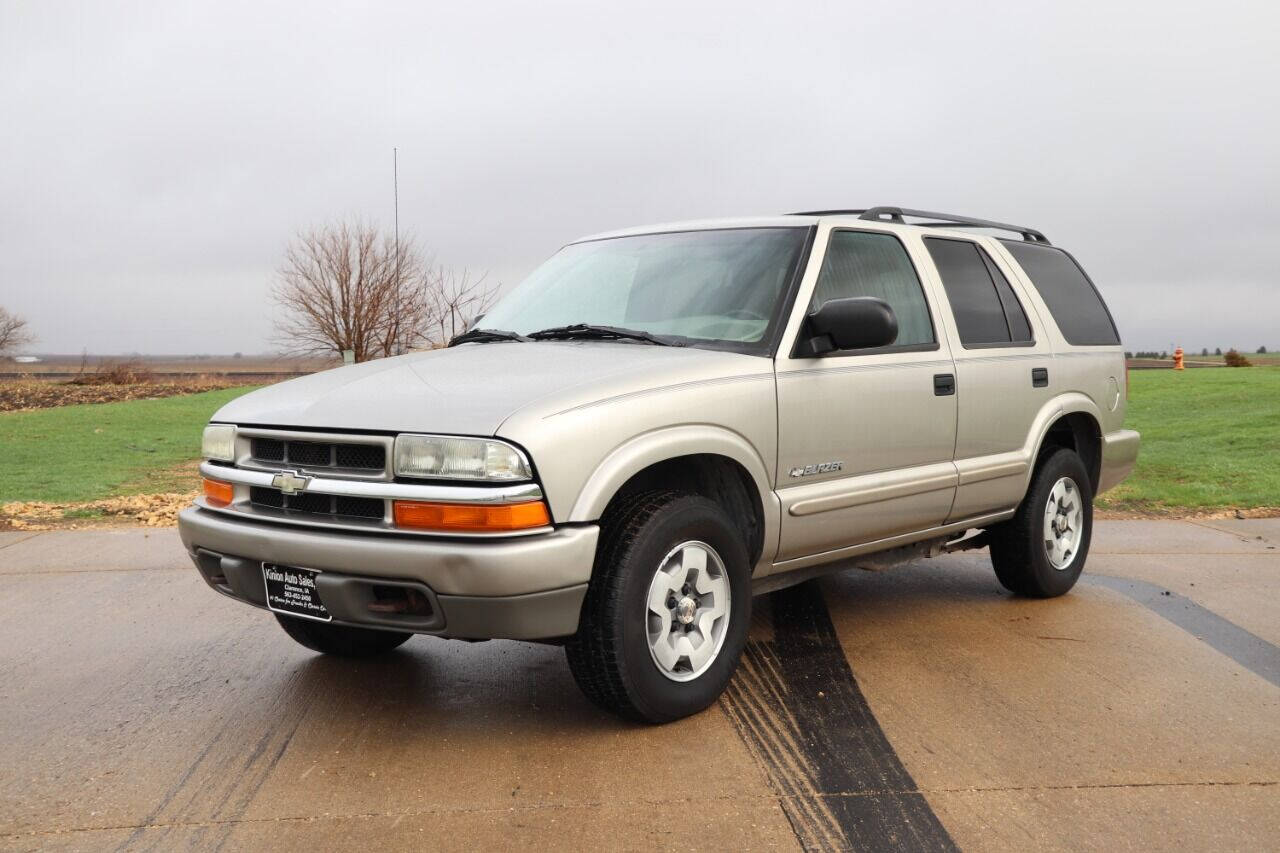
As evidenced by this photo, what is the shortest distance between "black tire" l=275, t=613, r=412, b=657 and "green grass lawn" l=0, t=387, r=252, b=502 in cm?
674

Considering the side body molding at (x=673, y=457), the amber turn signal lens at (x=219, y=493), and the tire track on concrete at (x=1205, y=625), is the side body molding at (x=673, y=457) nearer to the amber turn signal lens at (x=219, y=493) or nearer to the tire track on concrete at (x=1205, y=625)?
the amber turn signal lens at (x=219, y=493)

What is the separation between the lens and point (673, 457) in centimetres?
429

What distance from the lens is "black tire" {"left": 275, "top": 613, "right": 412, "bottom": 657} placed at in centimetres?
511

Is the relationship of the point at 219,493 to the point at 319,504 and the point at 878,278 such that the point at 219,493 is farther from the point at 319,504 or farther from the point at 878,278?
the point at 878,278

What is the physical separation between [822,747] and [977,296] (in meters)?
2.82

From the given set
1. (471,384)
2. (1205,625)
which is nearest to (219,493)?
(471,384)

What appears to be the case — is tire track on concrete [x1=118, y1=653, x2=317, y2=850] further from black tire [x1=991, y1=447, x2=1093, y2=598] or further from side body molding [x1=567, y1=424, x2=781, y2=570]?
black tire [x1=991, y1=447, x2=1093, y2=598]

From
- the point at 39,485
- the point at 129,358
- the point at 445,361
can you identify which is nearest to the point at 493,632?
the point at 445,361

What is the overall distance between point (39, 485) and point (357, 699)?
8859mm

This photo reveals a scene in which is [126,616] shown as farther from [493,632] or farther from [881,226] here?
[881,226]

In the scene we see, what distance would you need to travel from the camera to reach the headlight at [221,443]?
4.38 metres

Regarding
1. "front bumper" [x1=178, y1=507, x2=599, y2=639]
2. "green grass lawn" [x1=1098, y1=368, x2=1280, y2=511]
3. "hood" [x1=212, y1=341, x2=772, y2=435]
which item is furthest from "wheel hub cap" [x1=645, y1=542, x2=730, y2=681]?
"green grass lawn" [x1=1098, y1=368, x2=1280, y2=511]

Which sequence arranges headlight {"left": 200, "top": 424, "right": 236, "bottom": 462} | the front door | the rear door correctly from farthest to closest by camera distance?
1. the rear door
2. the front door
3. headlight {"left": 200, "top": 424, "right": 236, "bottom": 462}

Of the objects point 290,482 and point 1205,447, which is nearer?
point 290,482
